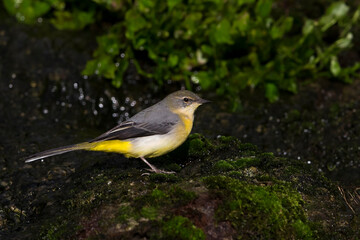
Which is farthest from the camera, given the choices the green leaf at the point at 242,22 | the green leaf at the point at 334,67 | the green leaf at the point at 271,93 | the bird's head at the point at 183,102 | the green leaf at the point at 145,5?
the green leaf at the point at 334,67

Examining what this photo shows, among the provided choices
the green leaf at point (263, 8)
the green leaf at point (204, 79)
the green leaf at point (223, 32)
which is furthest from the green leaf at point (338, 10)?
the green leaf at point (204, 79)

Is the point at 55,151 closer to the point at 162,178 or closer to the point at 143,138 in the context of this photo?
the point at 143,138

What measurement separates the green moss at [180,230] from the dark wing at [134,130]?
195 cm

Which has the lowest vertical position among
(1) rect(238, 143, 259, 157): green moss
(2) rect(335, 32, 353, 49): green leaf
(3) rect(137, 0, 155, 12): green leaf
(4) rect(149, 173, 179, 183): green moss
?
(4) rect(149, 173, 179, 183): green moss

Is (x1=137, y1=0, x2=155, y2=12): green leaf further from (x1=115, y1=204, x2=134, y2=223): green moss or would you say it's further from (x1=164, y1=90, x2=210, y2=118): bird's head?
(x1=115, y1=204, x2=134, y2=223): green moss

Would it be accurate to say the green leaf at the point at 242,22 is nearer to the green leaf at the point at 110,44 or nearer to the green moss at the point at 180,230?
the green leaf at the point at 110,44

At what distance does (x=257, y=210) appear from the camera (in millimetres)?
4711

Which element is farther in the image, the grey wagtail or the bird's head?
the bird's head

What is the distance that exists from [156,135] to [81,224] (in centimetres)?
185

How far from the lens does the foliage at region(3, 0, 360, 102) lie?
9109 mm

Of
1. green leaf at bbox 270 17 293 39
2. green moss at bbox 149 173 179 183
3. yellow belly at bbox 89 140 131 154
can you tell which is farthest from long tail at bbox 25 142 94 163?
green leaf at bbox 270 17 293 39

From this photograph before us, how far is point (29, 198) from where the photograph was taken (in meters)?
6.25

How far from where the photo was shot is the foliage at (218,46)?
29.9 ft

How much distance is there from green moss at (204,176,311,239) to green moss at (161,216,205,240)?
1.06 feet
